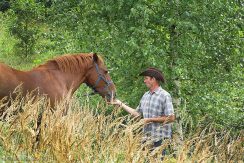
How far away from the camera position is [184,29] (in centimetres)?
924

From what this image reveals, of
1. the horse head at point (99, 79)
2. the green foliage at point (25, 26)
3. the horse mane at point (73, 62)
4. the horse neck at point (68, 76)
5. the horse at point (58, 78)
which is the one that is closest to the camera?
the horse at point (58, 78)

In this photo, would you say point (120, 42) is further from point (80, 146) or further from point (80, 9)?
point (80, 146)

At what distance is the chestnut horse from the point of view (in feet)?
22.9

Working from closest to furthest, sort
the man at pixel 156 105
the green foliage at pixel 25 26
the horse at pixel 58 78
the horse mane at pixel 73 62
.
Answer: the man at pixel 156 105 < the horse at pixel 58 78 < the horse mane at pixel 73 62 < the green foliage at pixel 25 26

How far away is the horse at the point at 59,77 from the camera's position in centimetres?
697

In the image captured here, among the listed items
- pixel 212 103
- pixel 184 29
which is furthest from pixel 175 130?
pixel 184 29

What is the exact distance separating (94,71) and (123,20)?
184 cm

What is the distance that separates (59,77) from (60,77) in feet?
0.08

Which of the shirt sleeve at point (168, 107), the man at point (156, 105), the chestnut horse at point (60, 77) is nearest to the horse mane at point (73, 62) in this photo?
the chestnut horse at point (60, 77)

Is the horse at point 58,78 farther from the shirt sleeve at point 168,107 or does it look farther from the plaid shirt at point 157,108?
the shirt sleeve at point 168,107

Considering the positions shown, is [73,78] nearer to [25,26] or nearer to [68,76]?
[68,76]

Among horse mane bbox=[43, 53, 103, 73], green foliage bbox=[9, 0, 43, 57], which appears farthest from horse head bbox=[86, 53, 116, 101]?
green foliage bbox=[9, 0, 43, 57]

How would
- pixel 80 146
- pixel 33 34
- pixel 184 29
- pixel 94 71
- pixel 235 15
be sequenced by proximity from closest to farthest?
pixel 80 146
pixel 94 71
pixel 184 29
pixel 235 15
pixel 33 34

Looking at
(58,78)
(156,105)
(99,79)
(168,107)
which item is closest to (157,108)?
(156,105)
